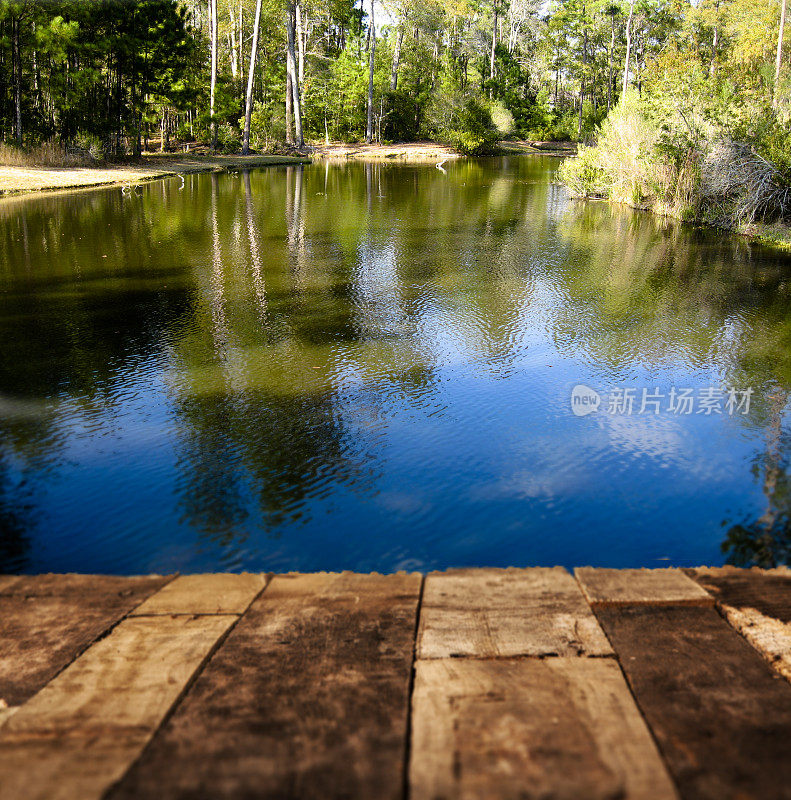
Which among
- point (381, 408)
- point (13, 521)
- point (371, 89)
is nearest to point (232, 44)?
point (371, 89)

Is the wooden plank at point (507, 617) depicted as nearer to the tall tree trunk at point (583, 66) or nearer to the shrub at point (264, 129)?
the shrub at point (264, 129)

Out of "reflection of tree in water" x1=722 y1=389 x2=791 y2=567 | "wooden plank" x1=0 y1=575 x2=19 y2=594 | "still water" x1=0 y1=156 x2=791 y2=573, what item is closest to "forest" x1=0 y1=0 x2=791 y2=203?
"still water" x1=0 y1=156 x2=791 y2=573

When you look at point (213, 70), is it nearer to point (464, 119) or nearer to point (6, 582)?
point (464, 119)

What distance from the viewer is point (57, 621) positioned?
3004 millimetres

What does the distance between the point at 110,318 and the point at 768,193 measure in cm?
1425

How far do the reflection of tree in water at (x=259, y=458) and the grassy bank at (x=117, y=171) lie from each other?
18.3m

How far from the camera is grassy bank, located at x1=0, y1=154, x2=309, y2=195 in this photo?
73.7ft

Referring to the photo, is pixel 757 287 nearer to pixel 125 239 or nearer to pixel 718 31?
pixel 125 239

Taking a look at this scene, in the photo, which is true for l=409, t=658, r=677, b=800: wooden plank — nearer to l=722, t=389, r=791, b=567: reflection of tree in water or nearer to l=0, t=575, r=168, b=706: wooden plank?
l=0, t=575, r=168, b=706: wooden plank

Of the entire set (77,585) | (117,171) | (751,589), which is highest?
(117,171)

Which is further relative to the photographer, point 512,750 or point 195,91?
point 195,91

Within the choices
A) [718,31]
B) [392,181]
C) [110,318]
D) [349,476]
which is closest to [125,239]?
[110,318]

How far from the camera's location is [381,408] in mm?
6438

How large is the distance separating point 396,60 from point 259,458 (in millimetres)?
59153
